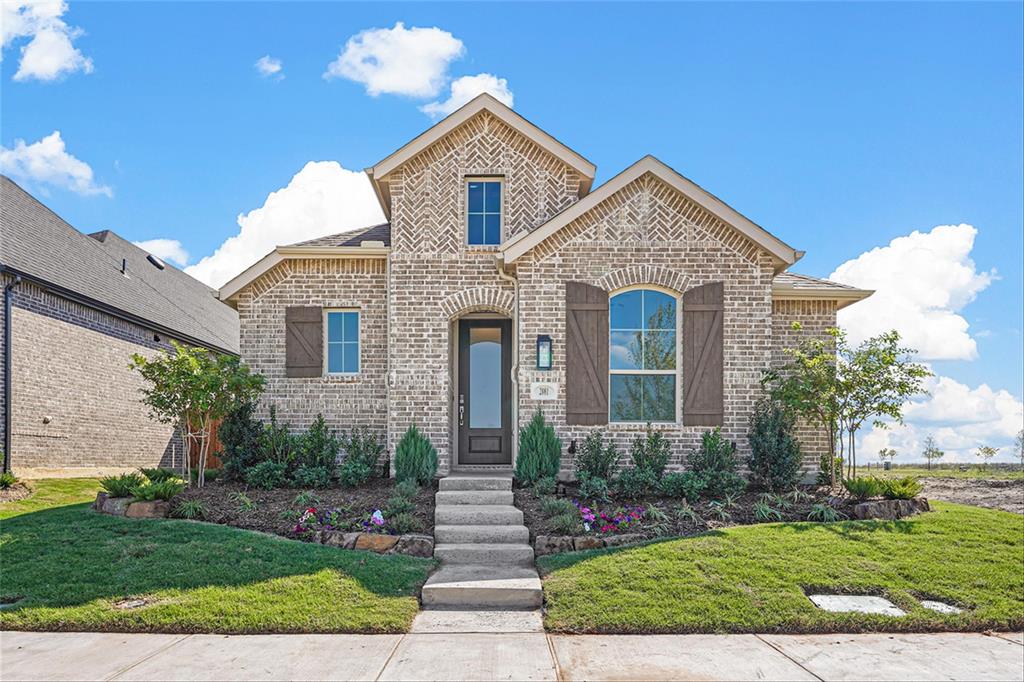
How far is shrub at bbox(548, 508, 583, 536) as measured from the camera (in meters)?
9.77

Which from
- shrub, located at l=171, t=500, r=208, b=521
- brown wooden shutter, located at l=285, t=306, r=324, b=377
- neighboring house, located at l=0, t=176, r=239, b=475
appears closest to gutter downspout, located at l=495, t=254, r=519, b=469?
brown wooden shutter, located at l=285, t=306, r=324, b=377

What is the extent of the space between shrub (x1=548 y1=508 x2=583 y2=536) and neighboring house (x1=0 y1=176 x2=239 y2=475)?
36.9 feet

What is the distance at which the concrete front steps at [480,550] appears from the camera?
8.02 m

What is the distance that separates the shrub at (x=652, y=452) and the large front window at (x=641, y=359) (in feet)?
1.04

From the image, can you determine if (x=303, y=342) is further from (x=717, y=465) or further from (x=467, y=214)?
(x=717, y=465)

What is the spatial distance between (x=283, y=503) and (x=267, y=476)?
46.8 inches

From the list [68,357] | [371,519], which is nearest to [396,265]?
[371,519]

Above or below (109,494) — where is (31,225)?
above

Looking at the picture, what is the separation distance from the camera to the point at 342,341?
543 inches

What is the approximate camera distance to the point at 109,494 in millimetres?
11289

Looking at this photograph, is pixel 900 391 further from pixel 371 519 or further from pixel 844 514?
pixel 371 519

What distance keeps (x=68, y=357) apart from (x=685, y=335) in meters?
13.7

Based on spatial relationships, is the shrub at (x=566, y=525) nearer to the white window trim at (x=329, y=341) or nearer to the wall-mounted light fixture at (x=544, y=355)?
the wall-mounted light fixture at (x=544, y=355)

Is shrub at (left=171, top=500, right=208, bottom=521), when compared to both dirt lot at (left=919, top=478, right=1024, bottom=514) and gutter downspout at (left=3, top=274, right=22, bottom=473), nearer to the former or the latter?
gutter downspout at (left=3, top=274, right=22, bottom=473)
